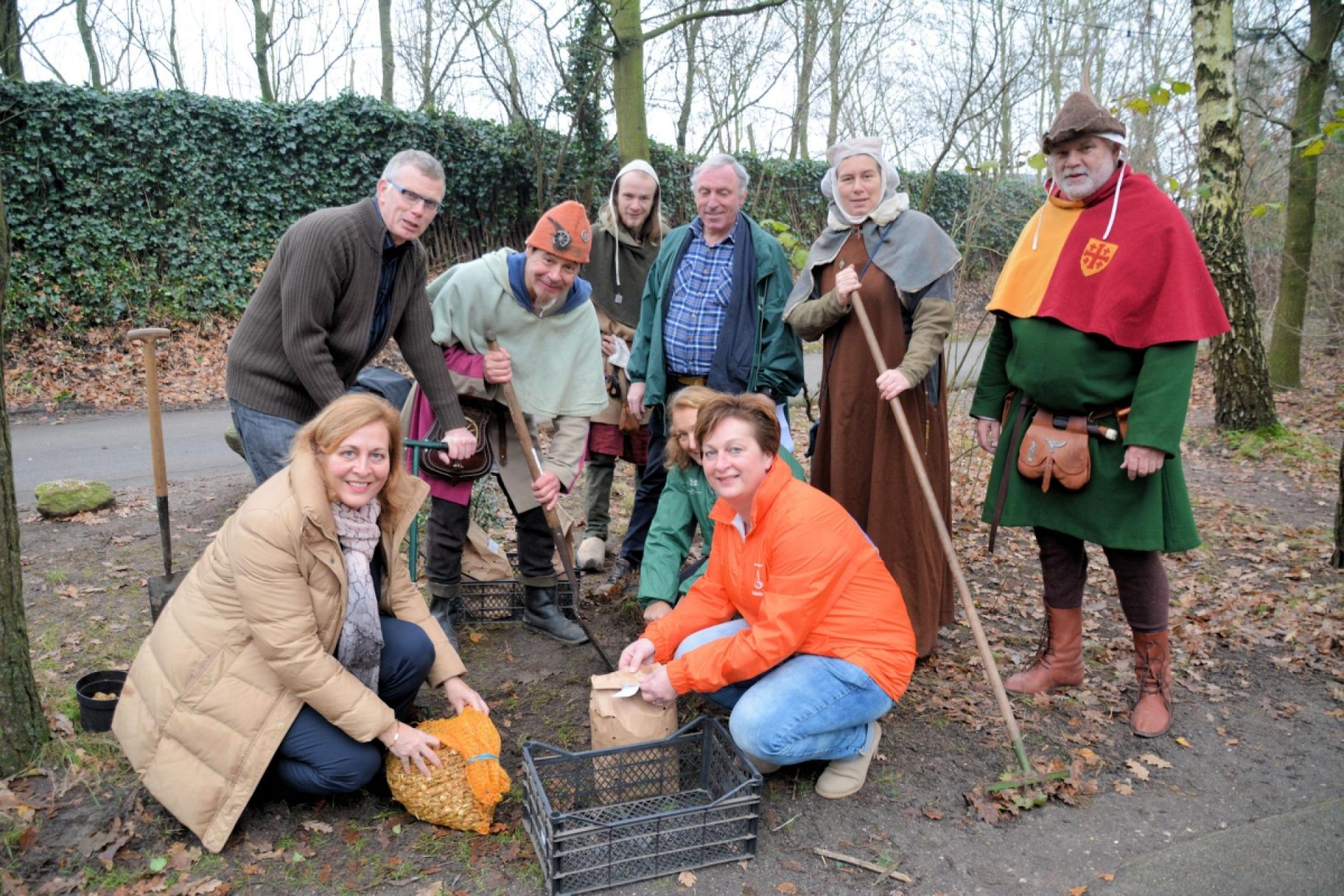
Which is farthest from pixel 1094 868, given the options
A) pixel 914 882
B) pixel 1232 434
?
pixel 1232 434

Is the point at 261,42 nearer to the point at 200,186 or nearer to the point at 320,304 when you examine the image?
the point at 200,186

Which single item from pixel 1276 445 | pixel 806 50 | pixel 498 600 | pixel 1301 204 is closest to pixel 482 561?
pixel 498 600

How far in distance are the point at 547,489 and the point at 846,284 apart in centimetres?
139

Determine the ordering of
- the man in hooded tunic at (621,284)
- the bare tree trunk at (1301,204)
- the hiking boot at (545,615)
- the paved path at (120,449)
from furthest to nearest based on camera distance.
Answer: the bare tree trunk at (1301,204)
the paved path at (120,449)
the man in hooded tunic at (621,284)
the hiking boot at (545,615)

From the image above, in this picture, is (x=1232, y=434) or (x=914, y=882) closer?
Answer: (x=914, y=882)

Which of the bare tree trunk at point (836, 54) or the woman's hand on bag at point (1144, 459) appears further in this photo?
the bare tree trunk at point (836, 54)

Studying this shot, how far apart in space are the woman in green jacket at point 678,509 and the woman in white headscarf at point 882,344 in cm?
34

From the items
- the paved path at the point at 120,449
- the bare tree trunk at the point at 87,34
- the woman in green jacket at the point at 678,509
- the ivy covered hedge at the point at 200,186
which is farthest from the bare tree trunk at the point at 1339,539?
the bare tree trunk at the point at 87,34

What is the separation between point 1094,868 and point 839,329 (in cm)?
203

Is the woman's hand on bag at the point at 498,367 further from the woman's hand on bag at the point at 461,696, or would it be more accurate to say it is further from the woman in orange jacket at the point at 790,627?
the woman's hand on bag at the point at 461,696

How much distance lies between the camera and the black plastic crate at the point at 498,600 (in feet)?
14.1

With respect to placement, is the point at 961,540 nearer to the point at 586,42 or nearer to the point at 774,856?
the point at 774,856

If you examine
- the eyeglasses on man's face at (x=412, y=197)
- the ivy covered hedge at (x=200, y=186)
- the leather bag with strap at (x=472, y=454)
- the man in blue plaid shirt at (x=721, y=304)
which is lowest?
the leather bag with strap at (x=472, y=454)

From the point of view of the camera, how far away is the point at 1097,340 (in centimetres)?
319
